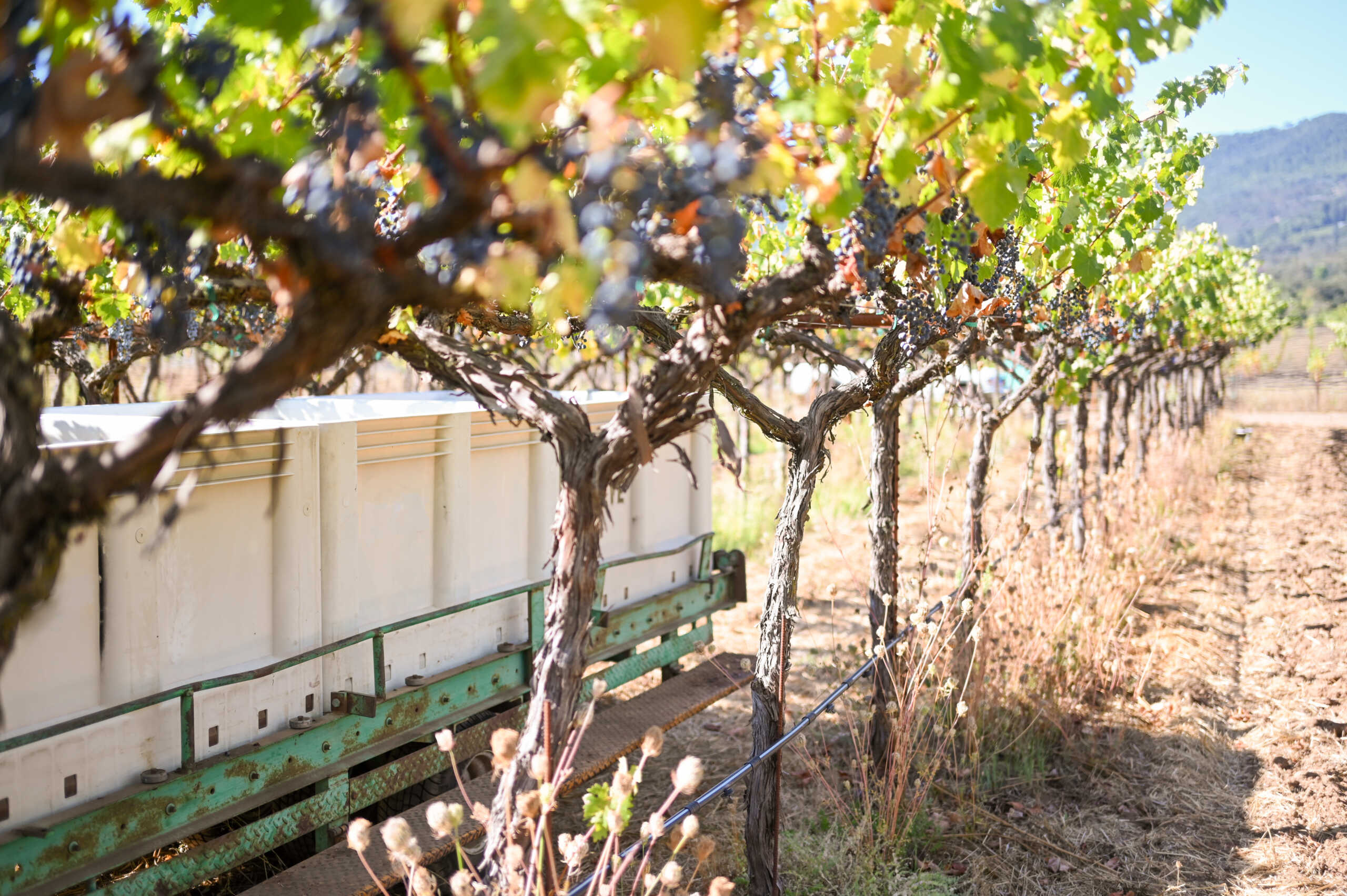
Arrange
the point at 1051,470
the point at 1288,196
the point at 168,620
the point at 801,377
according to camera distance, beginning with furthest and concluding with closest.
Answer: the point at 1288,196 < the point at 801,377 < the point at 1051,470 < the point at 168,620

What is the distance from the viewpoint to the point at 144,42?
1416 mm

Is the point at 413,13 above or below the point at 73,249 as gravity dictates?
above

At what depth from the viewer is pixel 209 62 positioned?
5.00 ft

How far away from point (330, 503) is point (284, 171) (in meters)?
2.04

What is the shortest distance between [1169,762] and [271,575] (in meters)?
4.74

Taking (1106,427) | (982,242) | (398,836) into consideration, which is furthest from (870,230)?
(1106,427)

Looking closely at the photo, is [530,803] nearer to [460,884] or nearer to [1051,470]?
[460,884]

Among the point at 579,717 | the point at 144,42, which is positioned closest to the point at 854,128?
the point at 144,42

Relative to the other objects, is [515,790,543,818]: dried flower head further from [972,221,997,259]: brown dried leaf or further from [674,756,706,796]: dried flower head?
[972,221,997,259]: brown dried leaf

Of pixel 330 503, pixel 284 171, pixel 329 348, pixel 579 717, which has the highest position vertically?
pixel 284 171

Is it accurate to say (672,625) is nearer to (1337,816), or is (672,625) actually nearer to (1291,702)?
(1337,816)

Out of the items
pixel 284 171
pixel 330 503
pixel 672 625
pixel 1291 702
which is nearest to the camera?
pixel 284 171

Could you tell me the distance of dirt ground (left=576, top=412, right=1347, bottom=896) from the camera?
13.7 feet

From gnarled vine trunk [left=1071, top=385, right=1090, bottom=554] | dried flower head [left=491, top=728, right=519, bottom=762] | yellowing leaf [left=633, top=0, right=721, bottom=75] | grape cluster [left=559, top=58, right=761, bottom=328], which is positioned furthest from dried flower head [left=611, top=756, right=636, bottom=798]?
gnarled vine trunk [left=1071, top=385, right=1090, bottom=554]
